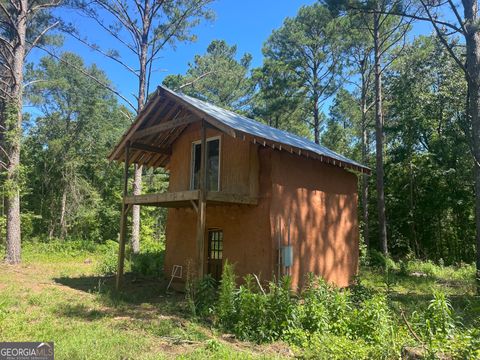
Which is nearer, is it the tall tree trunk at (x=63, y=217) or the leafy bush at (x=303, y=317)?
the leafy bush at (x=303, y=317)

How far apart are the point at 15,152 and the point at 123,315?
1077 centimetres

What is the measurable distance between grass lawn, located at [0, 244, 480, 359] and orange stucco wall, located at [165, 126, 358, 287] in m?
1.83

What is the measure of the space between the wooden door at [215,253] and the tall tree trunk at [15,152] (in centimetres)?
852

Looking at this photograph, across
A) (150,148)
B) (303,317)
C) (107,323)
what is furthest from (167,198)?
(303,317)

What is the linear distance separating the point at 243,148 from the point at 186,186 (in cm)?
278

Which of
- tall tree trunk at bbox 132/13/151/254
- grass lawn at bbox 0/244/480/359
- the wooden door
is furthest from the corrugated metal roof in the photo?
tall tree trunk at bbox 132/13/151/254

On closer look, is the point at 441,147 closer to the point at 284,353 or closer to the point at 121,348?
the point at 284,353

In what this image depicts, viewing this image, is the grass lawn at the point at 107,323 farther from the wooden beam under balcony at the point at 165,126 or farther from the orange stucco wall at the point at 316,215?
the wooden beam under balcony at the point at 165,126

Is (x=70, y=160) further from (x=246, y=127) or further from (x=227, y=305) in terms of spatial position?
(x=227, y=305)

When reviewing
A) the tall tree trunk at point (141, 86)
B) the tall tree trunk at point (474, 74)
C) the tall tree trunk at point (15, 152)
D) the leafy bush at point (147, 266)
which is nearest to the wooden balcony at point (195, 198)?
the leafy bush at point (147, 266)

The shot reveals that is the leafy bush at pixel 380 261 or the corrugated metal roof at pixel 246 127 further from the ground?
the corrugated metal roof at pixel 246 127

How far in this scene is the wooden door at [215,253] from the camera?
12156mm

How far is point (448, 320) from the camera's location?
5520 mm

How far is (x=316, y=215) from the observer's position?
38.1ft
